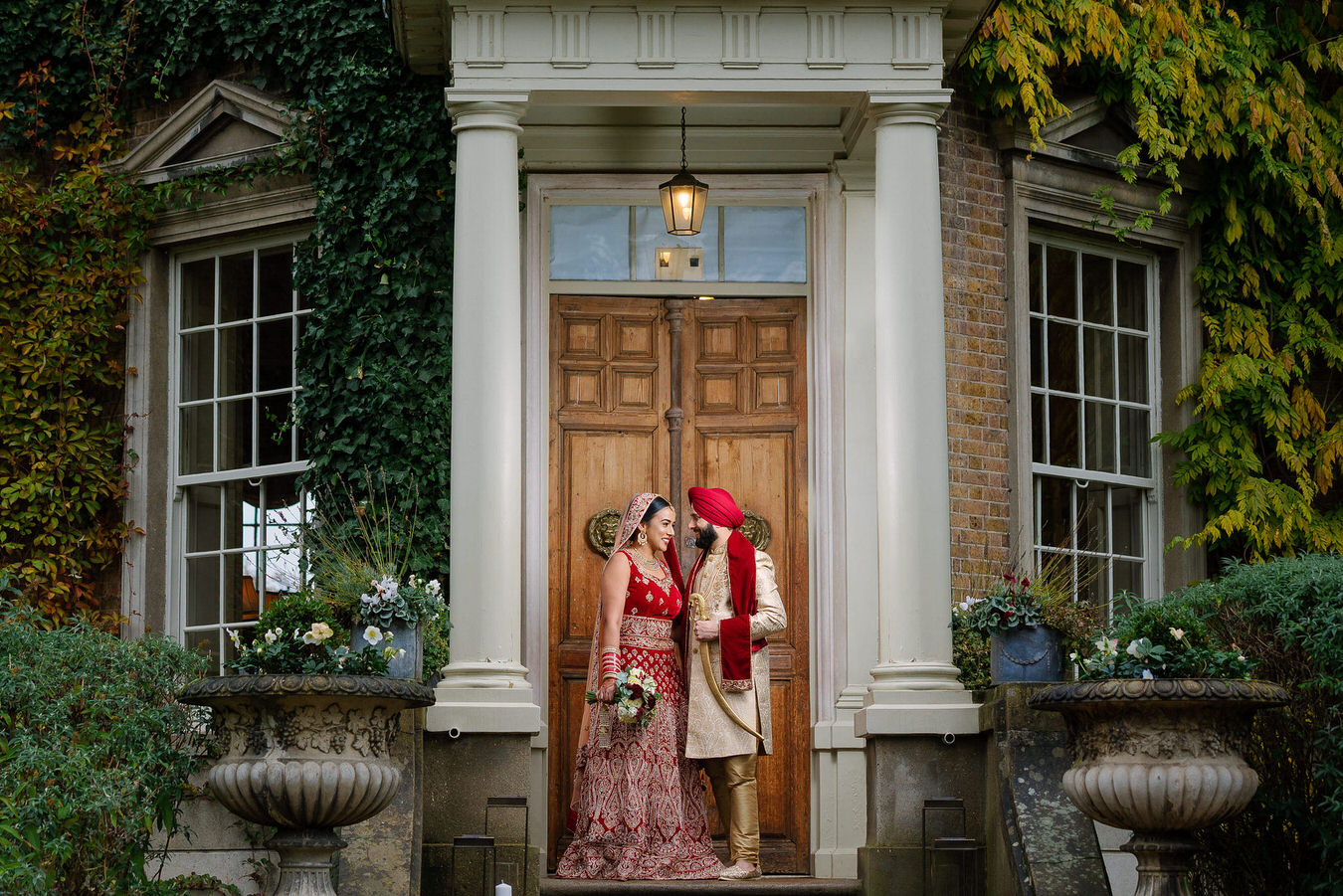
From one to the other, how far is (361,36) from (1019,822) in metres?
5.78

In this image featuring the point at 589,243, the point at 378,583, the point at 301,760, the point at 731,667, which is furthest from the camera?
the point at 589,243

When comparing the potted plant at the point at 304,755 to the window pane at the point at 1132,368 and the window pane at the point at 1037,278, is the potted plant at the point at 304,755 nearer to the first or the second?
the window pane at the point at 1037,278

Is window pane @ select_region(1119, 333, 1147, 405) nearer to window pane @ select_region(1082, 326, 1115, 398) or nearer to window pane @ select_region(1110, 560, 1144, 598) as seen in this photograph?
window pane @ select_region(1082, 326, 1115, 398)

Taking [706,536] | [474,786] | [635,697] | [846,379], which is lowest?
[474,786]

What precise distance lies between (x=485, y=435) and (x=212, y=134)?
3.65 m

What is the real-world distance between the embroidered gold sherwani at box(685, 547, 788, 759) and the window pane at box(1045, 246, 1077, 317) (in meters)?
3.07

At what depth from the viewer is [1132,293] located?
35.2 ft

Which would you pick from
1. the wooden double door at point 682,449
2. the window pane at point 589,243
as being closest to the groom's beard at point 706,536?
the wooden double door at point 682,449

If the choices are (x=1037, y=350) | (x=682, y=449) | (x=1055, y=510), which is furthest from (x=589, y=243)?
(x=1055, y=510)

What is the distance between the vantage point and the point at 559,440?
30.9ft

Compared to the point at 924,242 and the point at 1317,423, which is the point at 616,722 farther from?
the point at 1317,423

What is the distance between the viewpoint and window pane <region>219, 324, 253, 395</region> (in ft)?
34.5

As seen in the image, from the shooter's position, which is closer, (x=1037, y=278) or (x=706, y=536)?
(x=706, y=536)

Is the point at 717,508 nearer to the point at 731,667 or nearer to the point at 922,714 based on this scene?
the point at 731,667
